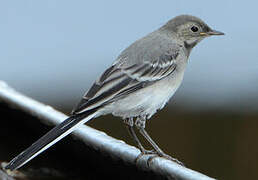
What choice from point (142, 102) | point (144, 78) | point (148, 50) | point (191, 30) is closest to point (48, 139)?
point (142, 102)

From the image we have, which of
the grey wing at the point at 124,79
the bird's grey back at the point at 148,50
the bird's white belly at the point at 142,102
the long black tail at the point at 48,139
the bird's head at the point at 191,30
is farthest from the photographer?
the bird's head at the point at 191,30

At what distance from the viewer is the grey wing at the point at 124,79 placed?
4480 mm

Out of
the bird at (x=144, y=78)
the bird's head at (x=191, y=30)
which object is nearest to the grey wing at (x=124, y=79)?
the bird at (x=144, y=78)

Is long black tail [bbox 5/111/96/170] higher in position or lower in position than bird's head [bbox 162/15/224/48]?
lower

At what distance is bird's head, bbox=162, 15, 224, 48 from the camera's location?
5.39 meters

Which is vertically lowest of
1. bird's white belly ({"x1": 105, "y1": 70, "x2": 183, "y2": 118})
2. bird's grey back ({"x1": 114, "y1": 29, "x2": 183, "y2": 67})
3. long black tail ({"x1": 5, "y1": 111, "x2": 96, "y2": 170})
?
bird's white belly ({"x1": 105, "y1": 70, "x2": 183, "y2": 118})

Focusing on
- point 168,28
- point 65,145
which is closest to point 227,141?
point 168,28

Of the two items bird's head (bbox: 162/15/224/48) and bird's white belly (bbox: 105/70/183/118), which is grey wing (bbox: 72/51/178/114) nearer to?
bird's white belly (bbox: 105/70/183/118)

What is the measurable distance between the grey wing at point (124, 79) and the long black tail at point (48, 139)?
0.18 metres

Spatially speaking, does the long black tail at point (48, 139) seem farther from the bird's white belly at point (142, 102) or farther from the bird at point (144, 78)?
the bird's white belly at point (142, 102)

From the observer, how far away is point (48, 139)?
3900 millimetres

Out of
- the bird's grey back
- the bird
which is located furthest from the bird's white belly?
the bird's grey back

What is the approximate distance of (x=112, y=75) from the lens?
477 centimetres

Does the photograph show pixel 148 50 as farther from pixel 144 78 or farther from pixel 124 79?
pixel 124 79
